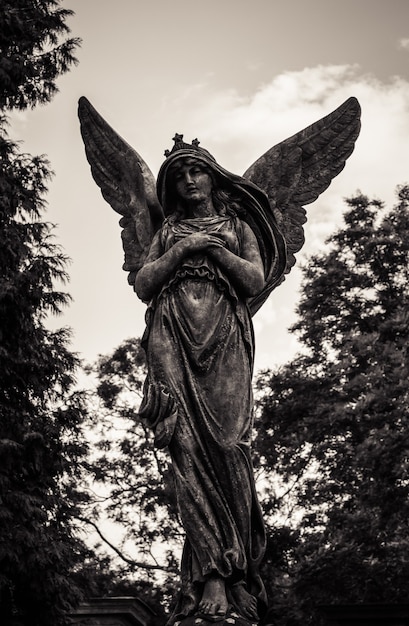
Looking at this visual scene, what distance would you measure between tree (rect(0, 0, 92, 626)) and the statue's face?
8.82m

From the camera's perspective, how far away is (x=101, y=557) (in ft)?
76.8

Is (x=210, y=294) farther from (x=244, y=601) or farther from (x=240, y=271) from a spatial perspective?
(x=244, y=601)

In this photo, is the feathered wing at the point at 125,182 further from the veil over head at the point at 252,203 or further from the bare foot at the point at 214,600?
the bare foot at the point at 214,600

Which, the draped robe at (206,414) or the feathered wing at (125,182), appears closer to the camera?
the draped robe at (206,414)

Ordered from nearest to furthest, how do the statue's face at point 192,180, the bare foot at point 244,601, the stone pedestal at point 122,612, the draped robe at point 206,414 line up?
the bare foot at point 244,601
the draped robe at point 206,414
the statue's face at point 192,180
the stone pedestal at point 122,612

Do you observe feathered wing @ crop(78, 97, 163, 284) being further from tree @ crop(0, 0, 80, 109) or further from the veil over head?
tree @ crop(0, 0, 80, 109)

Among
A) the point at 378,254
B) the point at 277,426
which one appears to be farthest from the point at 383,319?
the point at 277,426

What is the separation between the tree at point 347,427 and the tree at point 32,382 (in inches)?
220

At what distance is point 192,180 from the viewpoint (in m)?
5.68

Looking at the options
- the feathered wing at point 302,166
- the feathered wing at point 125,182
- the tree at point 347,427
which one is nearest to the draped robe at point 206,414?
the feathered wing at point 125,182

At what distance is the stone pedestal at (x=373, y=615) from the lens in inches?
327

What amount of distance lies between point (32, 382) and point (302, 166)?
10.2m

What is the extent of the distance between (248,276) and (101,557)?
19.6m

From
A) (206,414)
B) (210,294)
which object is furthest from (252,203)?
(206,414)
